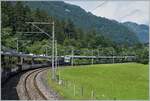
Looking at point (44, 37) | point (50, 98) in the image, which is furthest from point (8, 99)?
point (44, 37)

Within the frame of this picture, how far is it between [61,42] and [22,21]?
52.0 metres

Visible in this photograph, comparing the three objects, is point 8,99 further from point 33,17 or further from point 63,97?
point 33,17

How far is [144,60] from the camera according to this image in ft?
578

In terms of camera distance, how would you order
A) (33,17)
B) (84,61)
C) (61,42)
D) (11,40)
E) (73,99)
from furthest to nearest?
(61,42)
(84,61)
(33,17)
(11,40)
(73,99)

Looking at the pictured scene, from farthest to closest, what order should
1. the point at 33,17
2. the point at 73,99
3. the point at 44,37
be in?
the point at 44,37 < the point at 33,17 < the point at 73,99

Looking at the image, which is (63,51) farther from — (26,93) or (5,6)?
(26,93)

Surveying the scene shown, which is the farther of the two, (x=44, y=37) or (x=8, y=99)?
(x=44, y=37)

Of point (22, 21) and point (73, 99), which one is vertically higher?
point (22, 21)

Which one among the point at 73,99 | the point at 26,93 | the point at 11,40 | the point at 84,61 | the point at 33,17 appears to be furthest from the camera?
the point at 84,61

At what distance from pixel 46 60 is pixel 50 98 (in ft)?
313

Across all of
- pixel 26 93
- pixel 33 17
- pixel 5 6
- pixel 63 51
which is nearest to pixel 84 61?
pixel 63 51

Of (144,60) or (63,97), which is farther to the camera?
(144,60)

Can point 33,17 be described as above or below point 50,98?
above

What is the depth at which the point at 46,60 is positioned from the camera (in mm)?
126562
